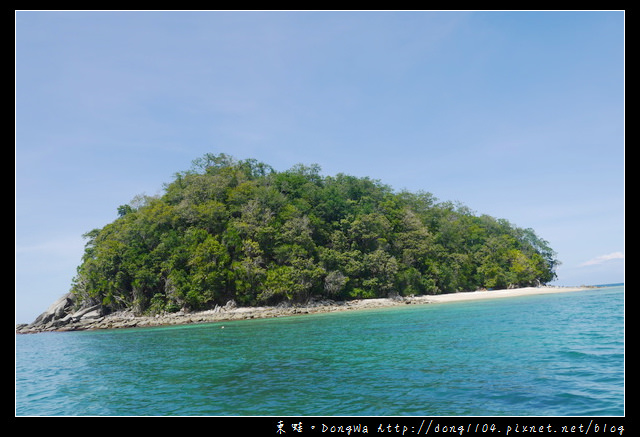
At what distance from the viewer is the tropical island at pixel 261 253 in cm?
4397

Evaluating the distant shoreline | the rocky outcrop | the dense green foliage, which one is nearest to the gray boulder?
the rocky outcrop

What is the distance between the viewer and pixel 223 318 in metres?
39.7

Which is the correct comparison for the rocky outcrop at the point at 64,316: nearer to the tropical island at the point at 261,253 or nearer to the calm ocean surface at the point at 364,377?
the tropical island at the point at 261,253

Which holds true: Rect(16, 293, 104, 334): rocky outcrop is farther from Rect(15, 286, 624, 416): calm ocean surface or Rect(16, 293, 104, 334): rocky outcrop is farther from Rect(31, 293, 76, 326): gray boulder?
Rect(15, 286, 624, 416): calm ocean surface

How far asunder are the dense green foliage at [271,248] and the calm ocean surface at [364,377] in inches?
1001

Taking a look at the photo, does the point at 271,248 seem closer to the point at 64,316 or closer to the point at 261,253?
the point at 261,253

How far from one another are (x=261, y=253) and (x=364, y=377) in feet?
119

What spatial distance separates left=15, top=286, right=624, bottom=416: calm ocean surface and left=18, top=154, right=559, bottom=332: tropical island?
1005 inches

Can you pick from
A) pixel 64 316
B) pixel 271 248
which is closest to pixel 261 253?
pixel 271 248

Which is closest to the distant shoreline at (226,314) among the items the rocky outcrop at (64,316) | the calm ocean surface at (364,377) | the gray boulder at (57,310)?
the rocky outcrop at (64,316)

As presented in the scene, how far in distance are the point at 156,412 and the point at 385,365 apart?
6323 mm
